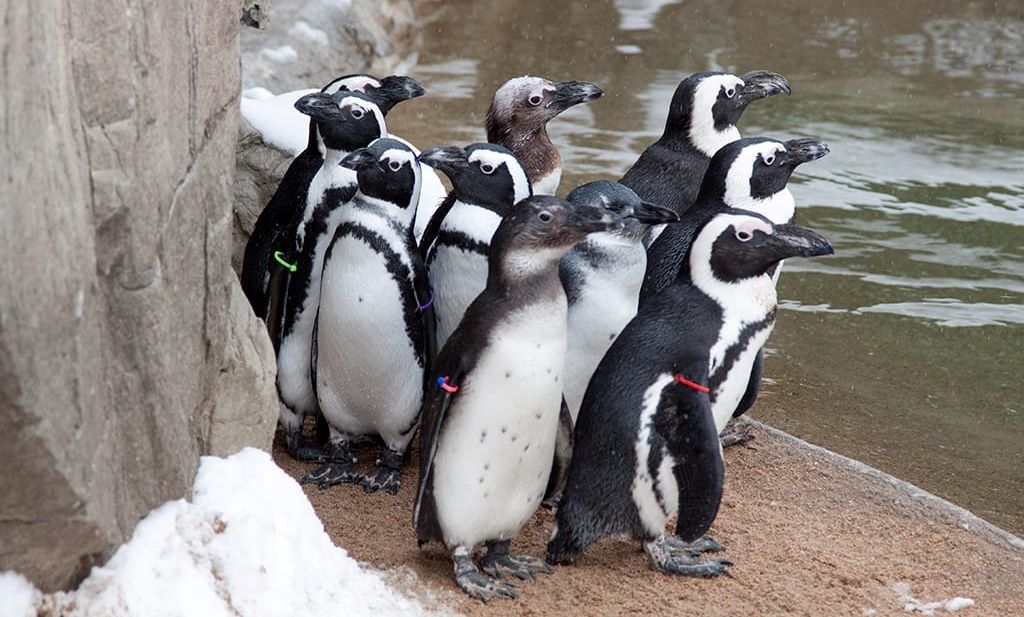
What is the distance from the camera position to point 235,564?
3.12m

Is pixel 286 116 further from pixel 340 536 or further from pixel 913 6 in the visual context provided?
pixel 913 6

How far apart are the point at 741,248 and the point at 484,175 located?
3.07 feet

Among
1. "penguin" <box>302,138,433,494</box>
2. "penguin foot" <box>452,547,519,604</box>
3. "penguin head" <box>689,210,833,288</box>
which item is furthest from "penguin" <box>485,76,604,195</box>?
"penguin foot" <box>452,547,519,604</box>

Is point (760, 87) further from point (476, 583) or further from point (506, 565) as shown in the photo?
point (476, 583)

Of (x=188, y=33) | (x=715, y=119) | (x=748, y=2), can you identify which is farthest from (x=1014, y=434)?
(x=748, y=2)

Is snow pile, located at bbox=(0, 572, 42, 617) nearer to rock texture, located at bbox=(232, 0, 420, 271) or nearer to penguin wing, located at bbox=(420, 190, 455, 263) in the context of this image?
penguin wing, located at bbox=(420, 190, 455, 263)

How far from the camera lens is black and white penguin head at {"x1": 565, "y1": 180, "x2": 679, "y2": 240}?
3865 mm

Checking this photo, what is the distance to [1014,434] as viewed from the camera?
5.77 m

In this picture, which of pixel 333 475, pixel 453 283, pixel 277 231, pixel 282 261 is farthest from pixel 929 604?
pixel 277 231

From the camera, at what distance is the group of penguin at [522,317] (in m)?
3.57

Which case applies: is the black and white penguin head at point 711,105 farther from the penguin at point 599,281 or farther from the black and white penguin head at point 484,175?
the penguin at point 599,281

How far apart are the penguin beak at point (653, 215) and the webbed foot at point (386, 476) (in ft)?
3.79

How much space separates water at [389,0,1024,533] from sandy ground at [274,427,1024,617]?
833 millimetres

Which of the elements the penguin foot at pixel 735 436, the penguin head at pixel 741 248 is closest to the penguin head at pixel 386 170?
the penguin head at pixel 741 248
